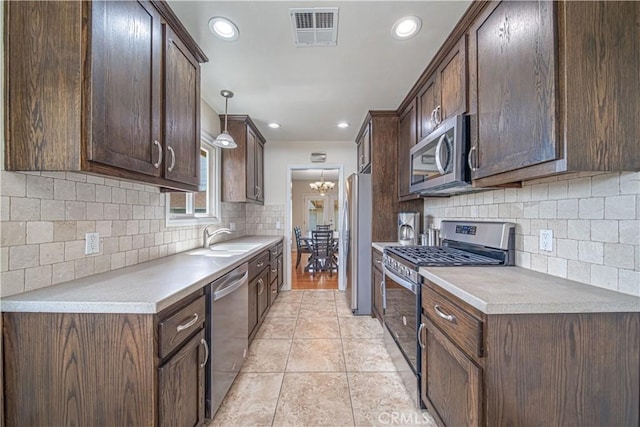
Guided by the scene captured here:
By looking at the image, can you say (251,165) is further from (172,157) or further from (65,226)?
(65,226)

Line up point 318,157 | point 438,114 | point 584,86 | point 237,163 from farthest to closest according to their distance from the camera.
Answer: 1. point 318,157
2. point 237,163
3. point 438,114
4. point 584,86

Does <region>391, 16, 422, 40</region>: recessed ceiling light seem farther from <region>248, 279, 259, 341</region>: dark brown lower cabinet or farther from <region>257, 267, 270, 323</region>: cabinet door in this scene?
<region>257, 267, 270, 323</region>: cabinet door

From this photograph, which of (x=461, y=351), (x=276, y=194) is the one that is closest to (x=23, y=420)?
(x=461, y=351)

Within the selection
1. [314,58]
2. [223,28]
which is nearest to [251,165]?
[314,58]

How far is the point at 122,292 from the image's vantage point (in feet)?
3.59

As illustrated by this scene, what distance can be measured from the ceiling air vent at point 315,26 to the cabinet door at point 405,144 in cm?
116

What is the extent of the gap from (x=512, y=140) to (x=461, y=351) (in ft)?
3.15

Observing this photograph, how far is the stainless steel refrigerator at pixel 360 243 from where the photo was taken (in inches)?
125

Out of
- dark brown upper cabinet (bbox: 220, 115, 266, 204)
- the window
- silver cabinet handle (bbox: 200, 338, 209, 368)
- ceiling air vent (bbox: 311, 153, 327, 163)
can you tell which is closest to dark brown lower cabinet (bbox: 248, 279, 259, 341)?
the window

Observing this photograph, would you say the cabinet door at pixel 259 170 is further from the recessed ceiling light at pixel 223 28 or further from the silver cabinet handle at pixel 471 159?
the silver cabinet handle at pixel 471 159

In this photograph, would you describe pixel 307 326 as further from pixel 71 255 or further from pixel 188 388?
pixel 71 255

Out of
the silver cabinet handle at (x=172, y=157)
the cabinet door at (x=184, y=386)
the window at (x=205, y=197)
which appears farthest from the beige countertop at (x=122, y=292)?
the window at (x=205, y=197)

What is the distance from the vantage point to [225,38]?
5.96 feet

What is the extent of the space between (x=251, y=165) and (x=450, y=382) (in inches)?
123
